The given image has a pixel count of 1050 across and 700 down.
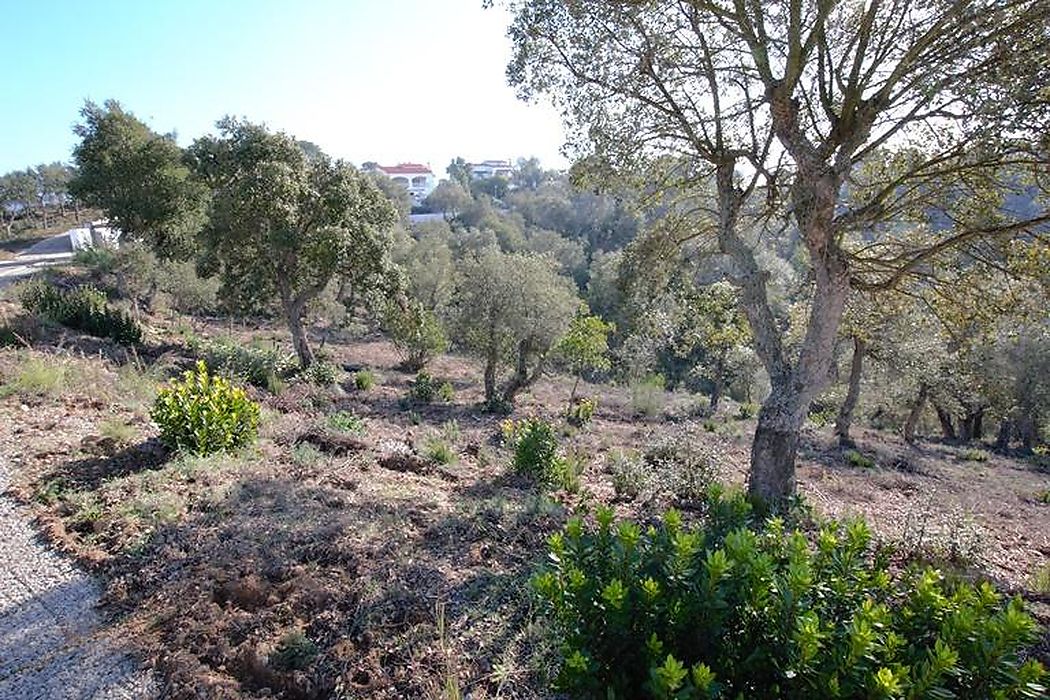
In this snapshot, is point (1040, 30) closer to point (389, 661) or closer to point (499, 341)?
point (389, 661)

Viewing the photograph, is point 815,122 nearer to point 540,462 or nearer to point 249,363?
point 540,462

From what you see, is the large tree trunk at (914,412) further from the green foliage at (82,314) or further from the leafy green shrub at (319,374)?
the green foliage at (82,314)

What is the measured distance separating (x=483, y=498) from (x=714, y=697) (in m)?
3.64

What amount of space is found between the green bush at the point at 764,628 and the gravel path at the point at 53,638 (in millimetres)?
2241

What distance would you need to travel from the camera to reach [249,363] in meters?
12.2

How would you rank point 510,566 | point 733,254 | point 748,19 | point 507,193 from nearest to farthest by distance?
point 510,566, point 748,19, point 733,254, point 507,193

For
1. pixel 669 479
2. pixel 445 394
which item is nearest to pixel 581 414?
pixel 445 394

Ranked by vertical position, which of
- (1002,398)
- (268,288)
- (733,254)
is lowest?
(1002,398)

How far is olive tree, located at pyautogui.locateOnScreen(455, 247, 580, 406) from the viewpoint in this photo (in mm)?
13586

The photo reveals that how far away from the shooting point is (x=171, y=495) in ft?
15.0

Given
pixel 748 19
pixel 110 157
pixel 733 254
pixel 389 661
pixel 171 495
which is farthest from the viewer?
pixel 110 157

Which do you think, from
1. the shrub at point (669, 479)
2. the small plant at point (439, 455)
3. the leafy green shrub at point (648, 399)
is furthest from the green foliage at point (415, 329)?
the shrub at point (669, 479)

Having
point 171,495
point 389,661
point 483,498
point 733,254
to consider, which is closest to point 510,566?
point 389,661

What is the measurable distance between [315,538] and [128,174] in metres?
17.8
